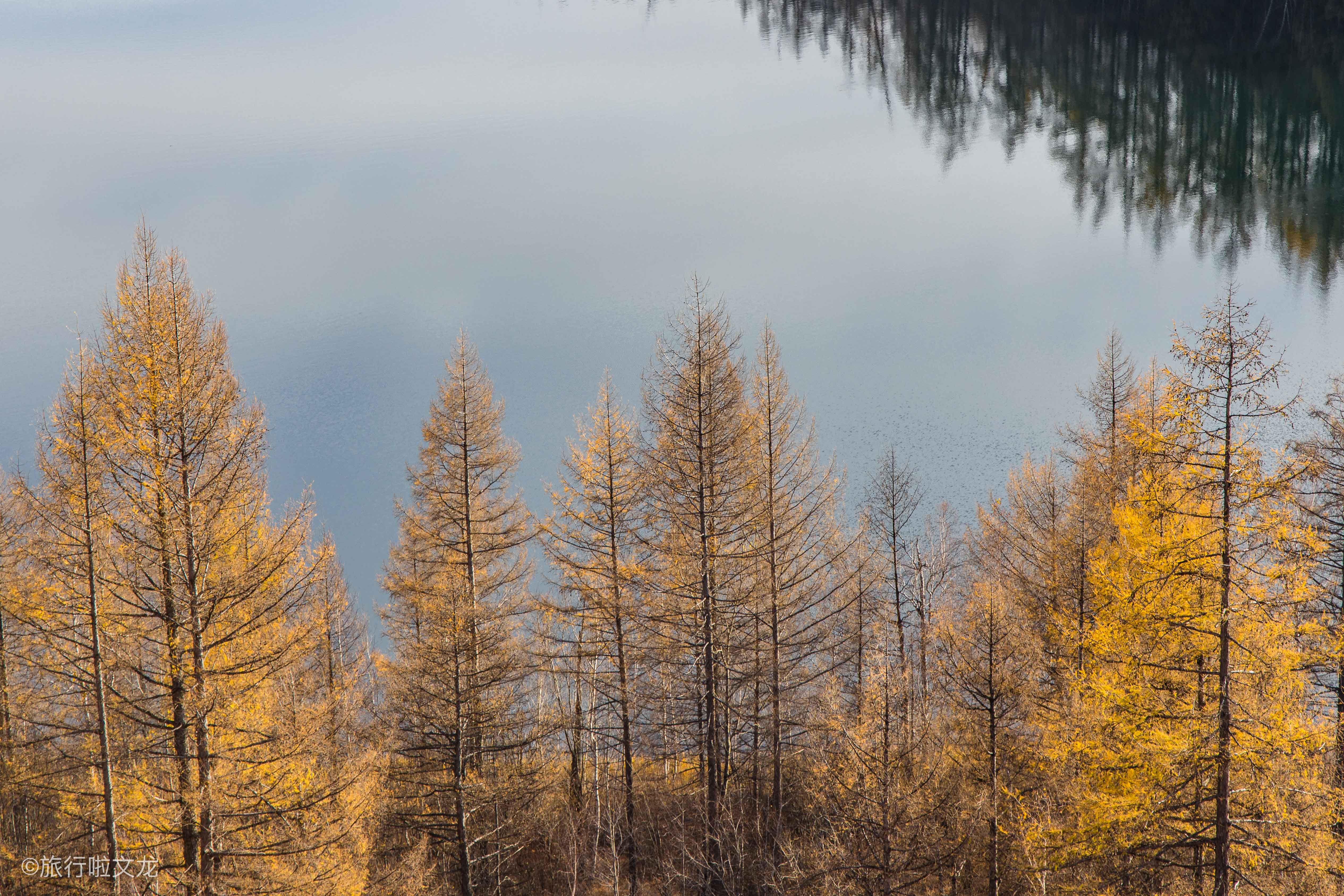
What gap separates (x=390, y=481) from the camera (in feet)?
159

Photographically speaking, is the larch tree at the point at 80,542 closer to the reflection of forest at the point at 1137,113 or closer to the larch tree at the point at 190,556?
the larch tree at the point at 190,556

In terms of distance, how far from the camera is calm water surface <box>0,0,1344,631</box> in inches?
2046

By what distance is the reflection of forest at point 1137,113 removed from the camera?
2611 inches

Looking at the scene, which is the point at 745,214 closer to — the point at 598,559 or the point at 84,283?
the point at 84,283

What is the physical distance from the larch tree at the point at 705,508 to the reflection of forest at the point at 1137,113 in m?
52.5

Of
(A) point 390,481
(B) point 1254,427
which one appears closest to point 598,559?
(B) point 1254,427

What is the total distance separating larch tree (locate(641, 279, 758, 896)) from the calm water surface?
10783 mm

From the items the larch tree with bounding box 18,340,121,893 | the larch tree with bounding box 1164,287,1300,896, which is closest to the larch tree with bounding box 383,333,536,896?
the larch tree with bounding box 18,340,121,893

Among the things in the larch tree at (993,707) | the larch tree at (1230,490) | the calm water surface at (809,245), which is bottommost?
the larch tree at (993,707)

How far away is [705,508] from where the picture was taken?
2022cm

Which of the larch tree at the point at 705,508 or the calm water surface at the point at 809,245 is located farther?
the calm water surface at the point at 809,245

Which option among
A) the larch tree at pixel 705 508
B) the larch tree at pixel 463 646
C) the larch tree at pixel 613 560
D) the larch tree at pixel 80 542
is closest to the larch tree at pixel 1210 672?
the larch tree at pixel 705 508

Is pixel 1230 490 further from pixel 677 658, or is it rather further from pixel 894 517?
pixel 894 517

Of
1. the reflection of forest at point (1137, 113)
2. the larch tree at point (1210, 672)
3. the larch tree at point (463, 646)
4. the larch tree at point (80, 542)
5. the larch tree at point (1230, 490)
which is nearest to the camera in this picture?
the larch tree at point (1230, 490)
